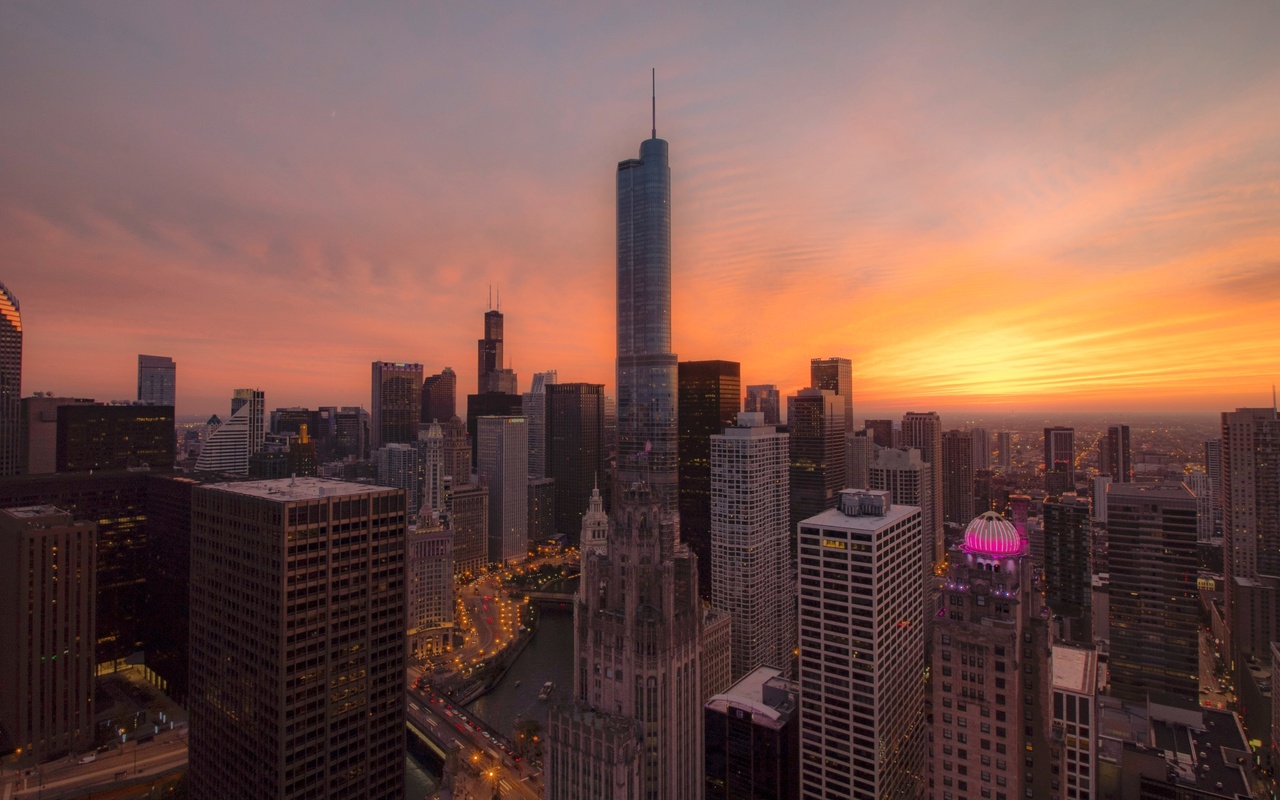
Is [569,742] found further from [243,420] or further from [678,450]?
[243,420]

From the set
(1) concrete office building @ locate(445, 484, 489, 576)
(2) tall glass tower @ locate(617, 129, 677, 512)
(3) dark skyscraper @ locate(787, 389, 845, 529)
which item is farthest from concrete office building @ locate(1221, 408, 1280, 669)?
(1) concrete office building @ locate(445, 484, 489, 576)

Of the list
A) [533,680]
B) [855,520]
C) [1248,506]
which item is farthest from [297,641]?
[1248,506]

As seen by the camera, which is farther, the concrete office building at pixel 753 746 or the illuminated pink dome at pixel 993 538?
the concrete office building at pixel 753 746

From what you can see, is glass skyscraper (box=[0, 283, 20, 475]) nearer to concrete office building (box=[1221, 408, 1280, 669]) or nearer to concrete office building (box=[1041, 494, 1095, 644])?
concrete office building (box=[1041, 494, 1095, 644])

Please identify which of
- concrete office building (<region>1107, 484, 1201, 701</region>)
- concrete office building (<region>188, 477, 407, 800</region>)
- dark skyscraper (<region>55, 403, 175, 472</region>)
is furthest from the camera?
dark skyscraper (<region>55, 403, 175, 472</region>)

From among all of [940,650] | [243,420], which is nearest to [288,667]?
[940,650]

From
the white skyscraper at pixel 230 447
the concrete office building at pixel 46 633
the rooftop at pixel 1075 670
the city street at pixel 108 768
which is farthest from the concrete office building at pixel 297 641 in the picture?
the white skyscraper at pixel 230 447

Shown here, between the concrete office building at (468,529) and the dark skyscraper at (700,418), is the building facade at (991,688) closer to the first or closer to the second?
the dark skyscraper at (700,418)
